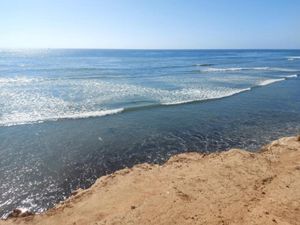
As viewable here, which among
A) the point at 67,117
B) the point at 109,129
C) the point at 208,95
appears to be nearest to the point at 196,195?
the point at 109,129

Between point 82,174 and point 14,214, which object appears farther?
point 82,174

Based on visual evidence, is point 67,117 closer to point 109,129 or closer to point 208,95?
point 109,129

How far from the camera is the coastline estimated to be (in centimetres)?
684

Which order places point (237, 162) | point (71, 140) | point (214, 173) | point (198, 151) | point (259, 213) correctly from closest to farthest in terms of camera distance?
point (259, 213) < point (214, 173) < point (237, 162) < point (198, 151) < point (71, 140)

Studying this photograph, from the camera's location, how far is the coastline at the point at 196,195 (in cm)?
684

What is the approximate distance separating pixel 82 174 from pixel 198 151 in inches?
183

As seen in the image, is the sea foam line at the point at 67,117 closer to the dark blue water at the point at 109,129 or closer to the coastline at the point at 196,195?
the dark blue water at the point at 109,129

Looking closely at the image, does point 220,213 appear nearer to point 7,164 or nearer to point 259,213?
point 259,213

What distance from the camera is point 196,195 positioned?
7.80 meters

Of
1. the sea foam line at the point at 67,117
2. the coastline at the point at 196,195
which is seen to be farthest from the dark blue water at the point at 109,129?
the coastline at the point at 196,195

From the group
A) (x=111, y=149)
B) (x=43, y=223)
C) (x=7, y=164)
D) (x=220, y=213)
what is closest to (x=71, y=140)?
(x=111, y=149)

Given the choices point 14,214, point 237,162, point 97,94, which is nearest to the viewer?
point 14,214

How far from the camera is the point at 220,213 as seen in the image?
6.86 m

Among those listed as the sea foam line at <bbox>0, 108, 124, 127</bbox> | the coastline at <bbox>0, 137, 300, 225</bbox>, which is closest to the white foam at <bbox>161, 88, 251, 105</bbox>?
the sea foam line at <bbox>0, 108, 124, 127</bbox>
